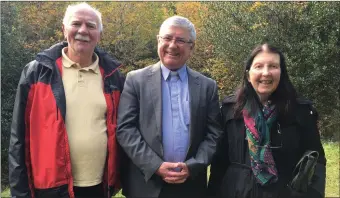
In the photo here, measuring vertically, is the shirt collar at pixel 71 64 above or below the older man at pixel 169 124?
above

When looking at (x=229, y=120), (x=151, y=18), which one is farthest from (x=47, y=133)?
(x=151, y=18)

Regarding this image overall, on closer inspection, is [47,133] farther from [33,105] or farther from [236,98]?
[236,98]

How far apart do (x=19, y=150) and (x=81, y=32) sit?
1001 mm

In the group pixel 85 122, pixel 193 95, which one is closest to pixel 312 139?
pixel 193 95

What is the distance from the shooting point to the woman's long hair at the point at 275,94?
2.91 metres

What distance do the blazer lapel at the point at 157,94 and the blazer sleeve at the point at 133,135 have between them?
0.11 m

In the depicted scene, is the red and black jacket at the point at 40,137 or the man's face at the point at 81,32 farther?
the man's face at the point at 81,32

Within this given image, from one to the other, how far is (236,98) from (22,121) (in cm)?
168

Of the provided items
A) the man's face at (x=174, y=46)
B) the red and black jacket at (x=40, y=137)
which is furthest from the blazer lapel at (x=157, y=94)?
the red and black jacket at (x=40, y=137)

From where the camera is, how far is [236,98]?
121 inches

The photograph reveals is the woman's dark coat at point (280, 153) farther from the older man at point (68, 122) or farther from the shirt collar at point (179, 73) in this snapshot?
the older man at point (68, 122)

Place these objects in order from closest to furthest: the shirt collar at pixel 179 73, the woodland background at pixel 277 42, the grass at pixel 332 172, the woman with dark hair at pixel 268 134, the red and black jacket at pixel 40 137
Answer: the red and black jacket at pixel 40 137
the woman with dark hair at pixel 268 134
the shirt collar at pixel 179 73
the grass at pixel 332 172
the woodland background at pixel 277 42

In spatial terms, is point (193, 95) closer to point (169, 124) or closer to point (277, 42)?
point (169, 124)

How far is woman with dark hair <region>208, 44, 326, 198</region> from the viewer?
2.85 metres
